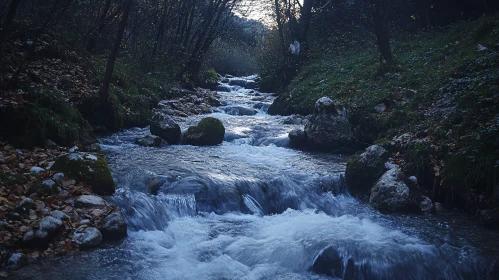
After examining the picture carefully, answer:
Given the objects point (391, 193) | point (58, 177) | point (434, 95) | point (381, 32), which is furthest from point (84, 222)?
point (381, 32)

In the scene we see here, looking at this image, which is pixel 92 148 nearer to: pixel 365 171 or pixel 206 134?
pixel 206 134

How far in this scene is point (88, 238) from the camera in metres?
4.62

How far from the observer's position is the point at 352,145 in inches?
404

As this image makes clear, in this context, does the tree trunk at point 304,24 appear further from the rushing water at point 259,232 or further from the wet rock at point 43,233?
the wet rock at point 43,233

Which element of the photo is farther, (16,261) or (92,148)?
(92,148)

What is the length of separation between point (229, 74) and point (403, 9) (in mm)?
18822

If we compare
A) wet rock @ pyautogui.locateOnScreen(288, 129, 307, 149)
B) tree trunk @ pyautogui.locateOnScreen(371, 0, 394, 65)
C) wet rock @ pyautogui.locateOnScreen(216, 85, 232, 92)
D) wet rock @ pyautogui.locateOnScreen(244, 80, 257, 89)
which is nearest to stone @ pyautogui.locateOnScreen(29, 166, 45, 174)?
wet rock @ pyautogui.locateOnScreen(288, 129, 307, 149)

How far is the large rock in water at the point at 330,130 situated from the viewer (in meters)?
10.3

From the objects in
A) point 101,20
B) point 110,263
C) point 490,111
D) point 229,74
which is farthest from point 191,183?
point 229,74

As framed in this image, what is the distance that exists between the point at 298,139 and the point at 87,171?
652cm

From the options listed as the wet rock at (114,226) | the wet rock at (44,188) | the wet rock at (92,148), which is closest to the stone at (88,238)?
the wet rock at (114,226)

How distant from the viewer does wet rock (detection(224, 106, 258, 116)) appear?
53.7 ft

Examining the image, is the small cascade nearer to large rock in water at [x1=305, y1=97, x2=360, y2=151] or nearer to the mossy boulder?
the mossy boulder

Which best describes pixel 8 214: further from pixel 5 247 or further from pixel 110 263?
pixel 110 263
